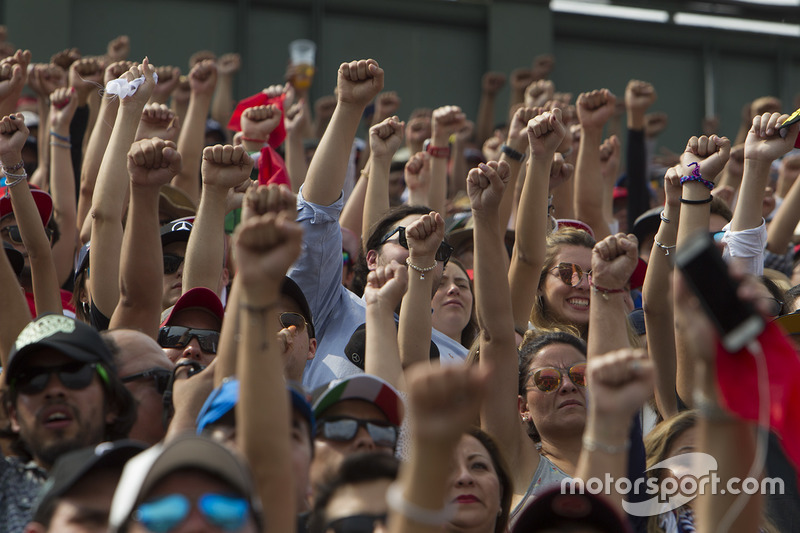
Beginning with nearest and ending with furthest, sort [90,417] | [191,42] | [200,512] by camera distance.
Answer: [200,512] → [90,417] → [191,42]

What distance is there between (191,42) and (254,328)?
814cm

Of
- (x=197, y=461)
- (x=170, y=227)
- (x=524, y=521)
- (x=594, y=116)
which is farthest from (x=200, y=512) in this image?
(x=594, y=116)

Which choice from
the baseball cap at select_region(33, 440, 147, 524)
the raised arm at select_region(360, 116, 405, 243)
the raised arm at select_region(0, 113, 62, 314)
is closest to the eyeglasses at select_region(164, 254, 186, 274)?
the raised arm at select_region(0, 113, 62, 314)

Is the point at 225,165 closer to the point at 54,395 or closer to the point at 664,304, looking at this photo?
the point at 54,395

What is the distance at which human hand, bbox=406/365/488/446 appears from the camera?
7.07 feet

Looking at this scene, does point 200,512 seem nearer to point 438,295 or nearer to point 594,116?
point 438,295

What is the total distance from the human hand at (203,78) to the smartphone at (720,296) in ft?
15.2

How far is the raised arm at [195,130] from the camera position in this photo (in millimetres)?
6367

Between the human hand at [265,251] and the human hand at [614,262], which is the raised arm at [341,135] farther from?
the human hand at [265,251]

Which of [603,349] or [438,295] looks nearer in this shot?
[603,349]

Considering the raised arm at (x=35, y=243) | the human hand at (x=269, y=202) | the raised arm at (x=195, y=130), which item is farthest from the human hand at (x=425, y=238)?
the raised arm at (x=195, y=130)

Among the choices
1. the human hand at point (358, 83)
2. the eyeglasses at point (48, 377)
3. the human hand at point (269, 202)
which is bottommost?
the eyeglasses at point (48, 377)

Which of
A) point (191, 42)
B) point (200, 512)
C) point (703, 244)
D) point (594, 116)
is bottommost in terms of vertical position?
point (200, 512)

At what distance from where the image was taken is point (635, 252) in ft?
12.0
